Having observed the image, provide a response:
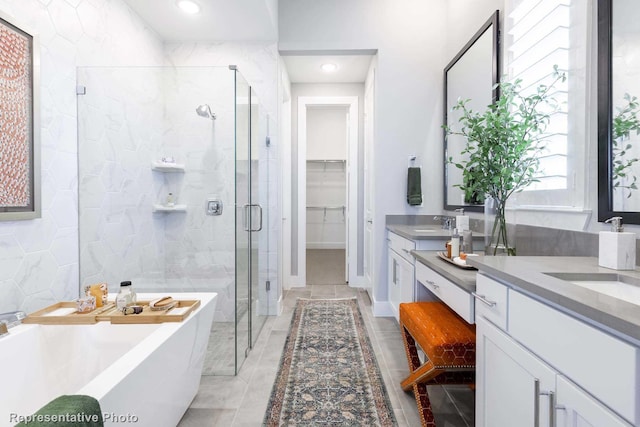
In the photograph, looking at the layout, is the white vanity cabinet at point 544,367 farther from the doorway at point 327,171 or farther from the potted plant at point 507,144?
the doorway at point 327,171

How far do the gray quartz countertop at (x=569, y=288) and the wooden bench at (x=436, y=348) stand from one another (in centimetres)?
40

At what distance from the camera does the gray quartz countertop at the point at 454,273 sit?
1.36 meters

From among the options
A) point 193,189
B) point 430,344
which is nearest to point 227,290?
point 193,189

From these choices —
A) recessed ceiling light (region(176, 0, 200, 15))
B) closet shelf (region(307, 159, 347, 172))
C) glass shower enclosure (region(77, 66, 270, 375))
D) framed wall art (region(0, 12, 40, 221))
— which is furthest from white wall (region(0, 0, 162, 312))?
closet shelf (region(307, 159, 347, 172))

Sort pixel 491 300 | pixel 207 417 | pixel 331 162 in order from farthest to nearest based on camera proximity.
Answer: pixel 331 162 → pixel 207 417 → pixel 491 300

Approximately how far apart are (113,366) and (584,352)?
138cm

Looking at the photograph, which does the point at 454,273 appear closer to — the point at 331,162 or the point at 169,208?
the point at 169,208

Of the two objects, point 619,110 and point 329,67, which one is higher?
point 329,67

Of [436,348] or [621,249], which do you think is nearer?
[621,249]

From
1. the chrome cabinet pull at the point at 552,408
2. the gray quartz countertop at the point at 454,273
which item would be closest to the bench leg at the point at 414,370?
the gray quartz countertop at the point at 454,273

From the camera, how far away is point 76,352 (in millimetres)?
1539

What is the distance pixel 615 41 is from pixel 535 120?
429mm

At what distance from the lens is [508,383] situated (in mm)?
1071

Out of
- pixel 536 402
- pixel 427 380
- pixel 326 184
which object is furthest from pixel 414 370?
pixel 326 184
